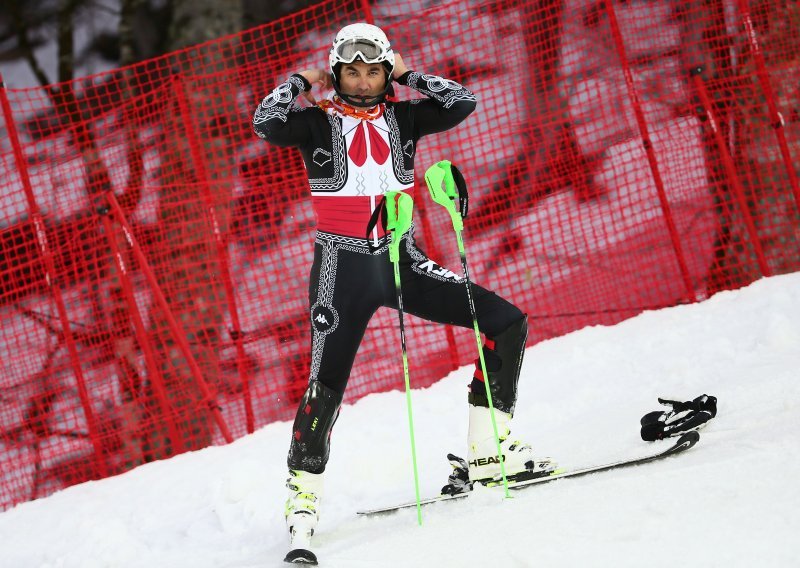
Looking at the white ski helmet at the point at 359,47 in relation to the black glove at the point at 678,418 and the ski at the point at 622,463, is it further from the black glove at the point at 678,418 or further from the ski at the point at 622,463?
the black glove at the point at 678,418

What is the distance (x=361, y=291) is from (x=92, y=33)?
984 cm

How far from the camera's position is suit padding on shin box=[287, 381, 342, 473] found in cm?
392

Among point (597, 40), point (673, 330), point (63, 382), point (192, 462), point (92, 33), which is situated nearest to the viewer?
point (192, 462)

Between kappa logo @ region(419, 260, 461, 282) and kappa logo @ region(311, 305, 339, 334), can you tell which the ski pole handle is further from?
kappa logo @ region(311, 305, 339, 334)

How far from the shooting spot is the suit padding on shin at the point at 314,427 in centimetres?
392

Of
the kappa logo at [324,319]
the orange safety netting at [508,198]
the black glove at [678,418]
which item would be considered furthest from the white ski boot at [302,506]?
the orange safety netting at [508,198]

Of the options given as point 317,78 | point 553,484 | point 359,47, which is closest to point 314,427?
point 553,484

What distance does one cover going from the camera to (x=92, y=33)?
12.3 m

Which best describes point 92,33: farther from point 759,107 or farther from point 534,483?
point 534,483

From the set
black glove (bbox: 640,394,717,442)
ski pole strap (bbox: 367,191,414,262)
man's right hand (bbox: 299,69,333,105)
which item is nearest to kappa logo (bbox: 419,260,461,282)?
ski pole strap (bbox: 367,191,414,262)

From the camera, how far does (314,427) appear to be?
392 cm

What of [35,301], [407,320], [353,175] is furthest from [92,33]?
[353,175]

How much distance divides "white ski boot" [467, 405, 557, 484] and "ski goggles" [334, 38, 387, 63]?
1.60 m

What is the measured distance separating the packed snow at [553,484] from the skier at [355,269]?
395 millimetres
